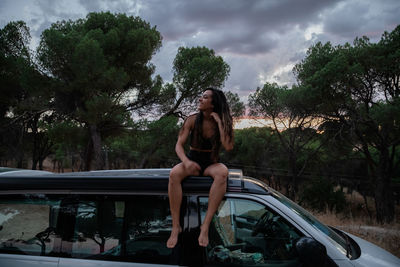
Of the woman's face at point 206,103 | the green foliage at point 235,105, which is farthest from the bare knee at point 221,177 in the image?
the green foliage at point 235,105

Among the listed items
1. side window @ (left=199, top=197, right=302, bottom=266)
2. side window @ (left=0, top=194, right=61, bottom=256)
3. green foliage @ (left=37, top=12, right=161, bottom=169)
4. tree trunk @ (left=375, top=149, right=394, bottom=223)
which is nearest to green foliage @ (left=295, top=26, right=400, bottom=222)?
tree trunk @ (left=375, top=149, right=394, bottom=223)

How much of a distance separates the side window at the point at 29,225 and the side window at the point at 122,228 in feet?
0.71

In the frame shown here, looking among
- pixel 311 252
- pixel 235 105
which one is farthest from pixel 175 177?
pixel 235 105

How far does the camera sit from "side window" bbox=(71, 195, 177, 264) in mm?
2301

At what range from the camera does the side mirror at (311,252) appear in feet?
6.56

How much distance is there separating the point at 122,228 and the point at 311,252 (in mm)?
1426

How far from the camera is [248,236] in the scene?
7.63ft

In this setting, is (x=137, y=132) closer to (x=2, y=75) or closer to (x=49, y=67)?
(x=49, y=67)

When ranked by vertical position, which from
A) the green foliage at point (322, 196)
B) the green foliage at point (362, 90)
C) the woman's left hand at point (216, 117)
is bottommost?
the green foliage at point (322, 196)

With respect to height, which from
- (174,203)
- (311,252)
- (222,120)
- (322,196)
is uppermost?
(222,120)

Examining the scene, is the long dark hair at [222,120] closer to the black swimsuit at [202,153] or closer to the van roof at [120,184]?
the black swimsuit at [202,153]

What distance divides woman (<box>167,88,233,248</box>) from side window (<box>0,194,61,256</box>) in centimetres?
102

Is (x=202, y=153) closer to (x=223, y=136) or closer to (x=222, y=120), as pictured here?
(x=223, y=136)

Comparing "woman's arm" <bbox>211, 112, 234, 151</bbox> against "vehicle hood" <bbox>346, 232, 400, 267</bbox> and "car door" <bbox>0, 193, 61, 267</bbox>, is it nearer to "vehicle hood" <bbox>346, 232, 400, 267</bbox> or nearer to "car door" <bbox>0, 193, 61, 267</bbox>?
"vehicle hood" <bbox>346, 232, 400, 267</bbox>
